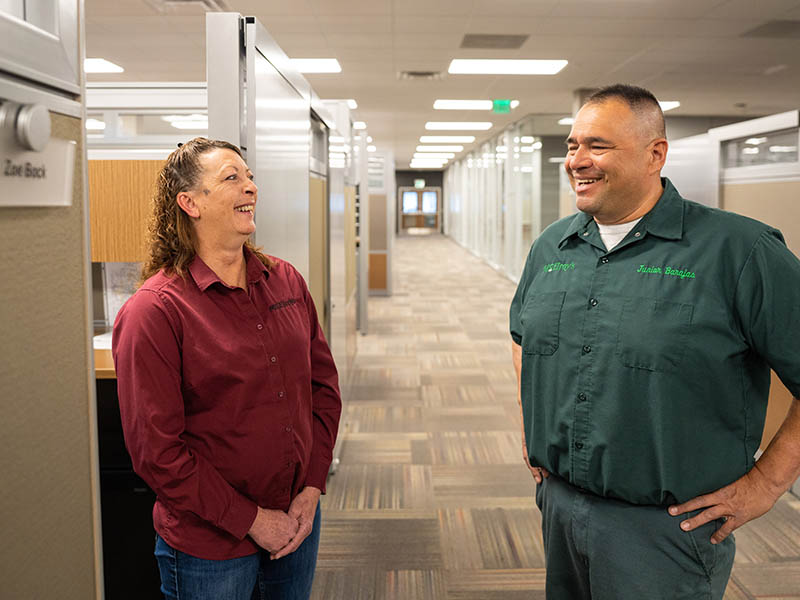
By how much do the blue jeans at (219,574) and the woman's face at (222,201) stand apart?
1.97 ft

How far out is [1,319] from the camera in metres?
0.77

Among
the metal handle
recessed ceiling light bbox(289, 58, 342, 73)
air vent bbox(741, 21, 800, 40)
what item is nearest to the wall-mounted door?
recessed ceiling light bbox(289, 58, 342, 73)

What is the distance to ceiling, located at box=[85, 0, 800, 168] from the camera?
17.4 feet

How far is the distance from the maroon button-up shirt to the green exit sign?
8.74 m

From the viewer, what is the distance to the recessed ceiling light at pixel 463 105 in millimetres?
9648

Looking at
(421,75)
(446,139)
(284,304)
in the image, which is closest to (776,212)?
(284,304)

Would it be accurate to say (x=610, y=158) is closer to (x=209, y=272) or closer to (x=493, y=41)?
(x=209, y=272)

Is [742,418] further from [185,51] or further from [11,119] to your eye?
[185,51]

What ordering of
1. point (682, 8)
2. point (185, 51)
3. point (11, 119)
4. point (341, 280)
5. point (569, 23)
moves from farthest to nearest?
1. point (185, 51)
2. point (569, 23)
3. point (682, 8)
4. point (341, 280)
5. point (11, 119)

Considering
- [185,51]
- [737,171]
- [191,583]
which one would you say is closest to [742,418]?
[191,583]

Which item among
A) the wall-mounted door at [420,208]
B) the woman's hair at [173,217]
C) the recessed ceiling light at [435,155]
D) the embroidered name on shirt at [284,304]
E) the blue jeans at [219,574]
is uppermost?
the recessed ceiling light at [435,155]

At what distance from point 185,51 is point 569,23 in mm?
3542

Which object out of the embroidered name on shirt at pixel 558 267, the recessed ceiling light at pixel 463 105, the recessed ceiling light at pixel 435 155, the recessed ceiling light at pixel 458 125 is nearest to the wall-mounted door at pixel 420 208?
the recessed ceiling light at pixel 435 155

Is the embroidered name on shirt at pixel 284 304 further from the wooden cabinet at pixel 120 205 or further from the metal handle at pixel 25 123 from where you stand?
the wooden cabinet at pixel 120 205
